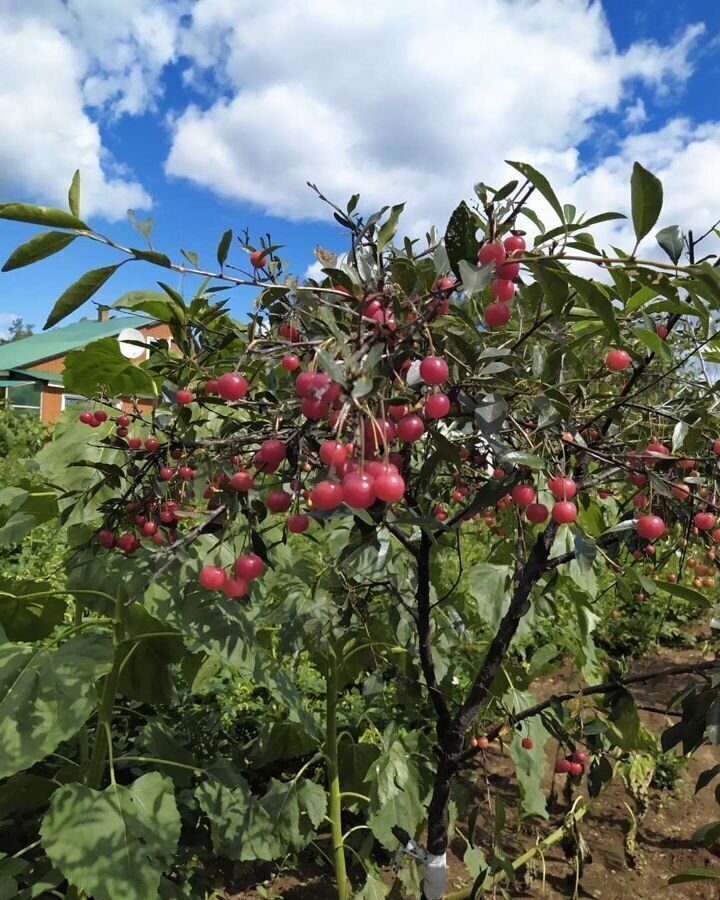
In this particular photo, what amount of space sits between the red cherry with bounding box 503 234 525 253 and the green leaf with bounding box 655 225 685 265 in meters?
0.16

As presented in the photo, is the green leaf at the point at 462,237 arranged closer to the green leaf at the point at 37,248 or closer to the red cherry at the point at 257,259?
the red cherry at the point at 257,259

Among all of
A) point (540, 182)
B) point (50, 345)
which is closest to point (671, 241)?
point (540, 182)

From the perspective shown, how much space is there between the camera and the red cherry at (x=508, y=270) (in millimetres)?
799

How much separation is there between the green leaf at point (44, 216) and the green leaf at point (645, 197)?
2.17 feet

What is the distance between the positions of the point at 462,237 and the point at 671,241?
0.25m

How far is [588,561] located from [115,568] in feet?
4.35

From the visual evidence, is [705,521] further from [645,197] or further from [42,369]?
[42,369]

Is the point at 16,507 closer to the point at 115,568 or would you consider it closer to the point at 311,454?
the point at 115,568

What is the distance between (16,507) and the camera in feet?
5.17

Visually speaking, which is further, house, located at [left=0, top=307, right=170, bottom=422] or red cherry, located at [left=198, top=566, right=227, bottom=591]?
house, located at [left=0, top=307, right=170, bottom=422]

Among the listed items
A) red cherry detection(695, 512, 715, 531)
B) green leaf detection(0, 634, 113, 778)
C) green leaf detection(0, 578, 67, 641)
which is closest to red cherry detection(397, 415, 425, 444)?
red cherry detection(695, 512, 715, 531)

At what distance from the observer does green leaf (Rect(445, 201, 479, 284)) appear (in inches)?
32.7

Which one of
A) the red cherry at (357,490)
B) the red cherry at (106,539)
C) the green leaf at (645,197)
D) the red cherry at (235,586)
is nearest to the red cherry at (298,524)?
the red cherry at (235,586)

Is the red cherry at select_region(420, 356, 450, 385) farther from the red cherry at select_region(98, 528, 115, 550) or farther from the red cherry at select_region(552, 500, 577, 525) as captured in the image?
the red cherry at select_region(98, 528, 115, 550)
